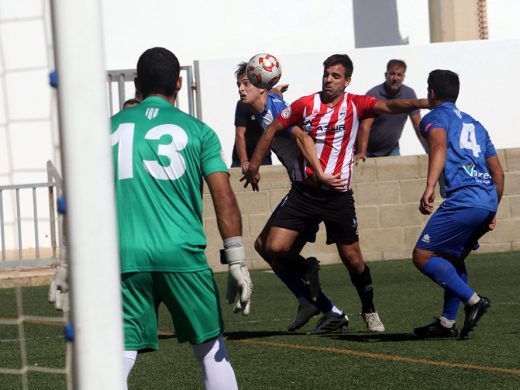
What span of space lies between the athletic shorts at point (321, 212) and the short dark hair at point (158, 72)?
4.00 metres

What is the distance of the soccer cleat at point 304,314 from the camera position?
10070 millimetres

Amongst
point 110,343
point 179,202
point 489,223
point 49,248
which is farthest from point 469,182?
point 49,248

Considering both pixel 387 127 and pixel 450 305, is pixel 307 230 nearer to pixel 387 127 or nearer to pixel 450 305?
pixel 450 305

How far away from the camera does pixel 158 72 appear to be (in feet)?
19.7

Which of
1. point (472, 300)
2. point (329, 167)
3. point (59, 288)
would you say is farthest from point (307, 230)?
point (59, 288)

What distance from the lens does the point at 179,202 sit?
5.96m

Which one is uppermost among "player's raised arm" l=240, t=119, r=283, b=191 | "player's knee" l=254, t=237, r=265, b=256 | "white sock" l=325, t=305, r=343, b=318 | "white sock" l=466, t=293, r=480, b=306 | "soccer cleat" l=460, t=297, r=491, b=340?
"player's raised arm" l=240, t=119, r=283, b=191

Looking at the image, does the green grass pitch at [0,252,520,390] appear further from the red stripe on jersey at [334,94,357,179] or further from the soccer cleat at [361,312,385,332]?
the red stripe on jersey at [334,94,357,179]

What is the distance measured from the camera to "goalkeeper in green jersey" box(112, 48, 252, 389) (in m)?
5.91

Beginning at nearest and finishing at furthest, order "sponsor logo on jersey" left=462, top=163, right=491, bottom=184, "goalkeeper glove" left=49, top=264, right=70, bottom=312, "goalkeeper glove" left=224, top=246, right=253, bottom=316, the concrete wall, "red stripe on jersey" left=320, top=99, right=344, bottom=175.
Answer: "goalkeeper glove" left=49, top=264, right=70, bottom=312, "goalkeeper glove" left=224, top=246, right=253, bottom=316, "sponsor logo on jersey" left=462, top=163, right=491, bottom=184, "red stripe on jersey" left=320, top=99, right=344, bottom=175, the concrete wall

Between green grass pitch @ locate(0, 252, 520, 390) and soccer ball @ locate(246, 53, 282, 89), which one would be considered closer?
green grass pitch @ locate(0, 252, 520, 390)

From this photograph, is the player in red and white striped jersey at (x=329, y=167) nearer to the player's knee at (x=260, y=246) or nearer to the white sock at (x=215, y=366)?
the player's knee at (x=260, y=246)

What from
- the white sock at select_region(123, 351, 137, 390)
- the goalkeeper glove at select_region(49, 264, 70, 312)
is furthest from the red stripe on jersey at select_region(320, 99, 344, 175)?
the goalkeeper glove at select_region(49, 264, 70, 312)

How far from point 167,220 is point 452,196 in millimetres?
3874
